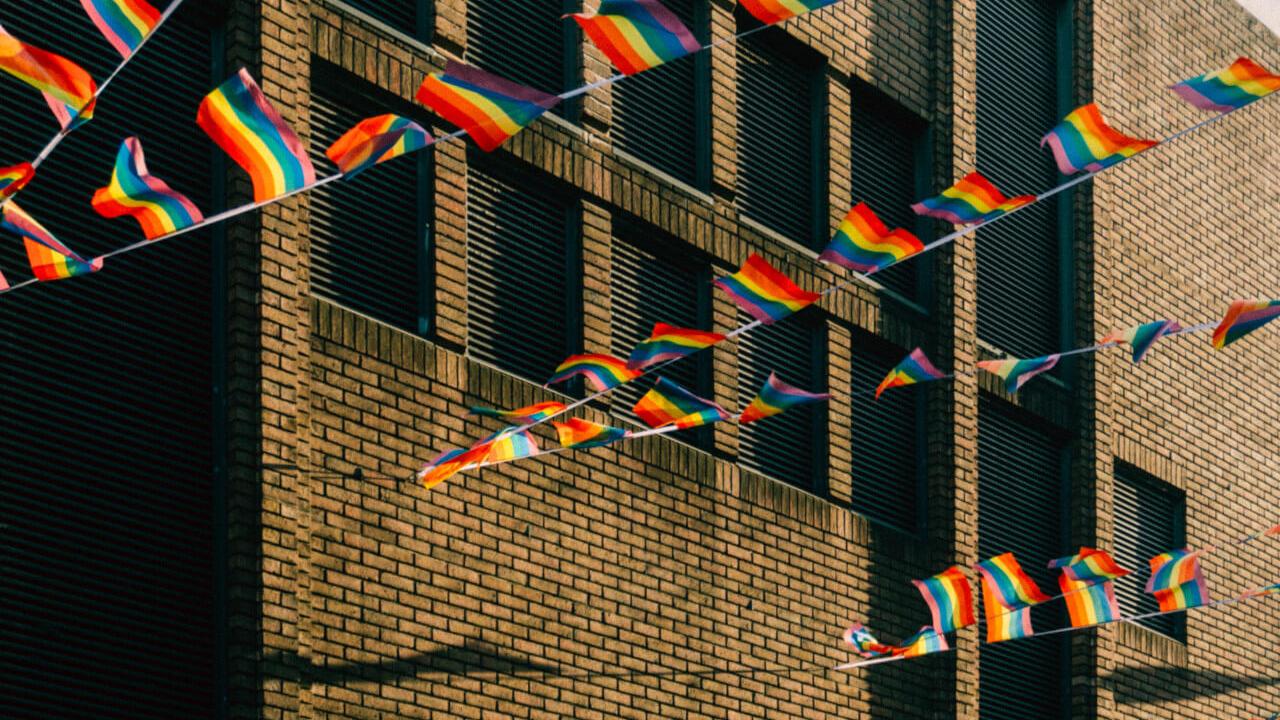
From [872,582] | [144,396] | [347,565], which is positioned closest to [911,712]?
[872,582]

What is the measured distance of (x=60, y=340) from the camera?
10.7 m

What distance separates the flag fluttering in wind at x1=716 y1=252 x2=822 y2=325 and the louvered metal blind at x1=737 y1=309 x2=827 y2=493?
3.38 meters

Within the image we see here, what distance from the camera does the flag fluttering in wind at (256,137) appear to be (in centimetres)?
859

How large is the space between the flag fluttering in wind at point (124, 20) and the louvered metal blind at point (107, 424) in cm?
286

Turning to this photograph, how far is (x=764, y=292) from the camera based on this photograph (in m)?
11.5

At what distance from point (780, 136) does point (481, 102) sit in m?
7.23

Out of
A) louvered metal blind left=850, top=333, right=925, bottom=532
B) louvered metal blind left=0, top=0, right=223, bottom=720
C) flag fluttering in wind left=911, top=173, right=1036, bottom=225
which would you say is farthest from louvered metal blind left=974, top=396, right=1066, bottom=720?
louvered metal blind left=0, top=0, right=223, bottom=720

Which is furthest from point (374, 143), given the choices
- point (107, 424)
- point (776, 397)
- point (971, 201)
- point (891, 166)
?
point (891, 166)

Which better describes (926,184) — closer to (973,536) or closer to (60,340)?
(973,536)

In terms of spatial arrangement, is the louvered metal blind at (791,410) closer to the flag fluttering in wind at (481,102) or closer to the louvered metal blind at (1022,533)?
the louvered metal blind at (1022,533)

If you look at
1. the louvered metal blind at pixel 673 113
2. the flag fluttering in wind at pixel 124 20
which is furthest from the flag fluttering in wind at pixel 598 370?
the flag fluttering in wind at pixel 124 20

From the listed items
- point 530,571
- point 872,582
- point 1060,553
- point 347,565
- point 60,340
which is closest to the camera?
point 60,340

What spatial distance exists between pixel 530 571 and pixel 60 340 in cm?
327

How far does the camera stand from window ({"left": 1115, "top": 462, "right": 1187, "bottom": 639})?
743 inches
